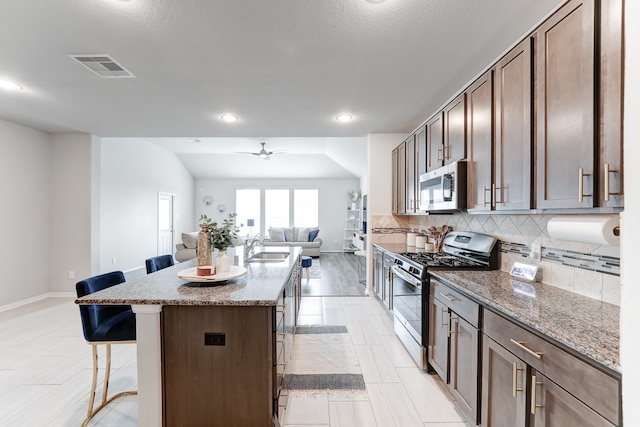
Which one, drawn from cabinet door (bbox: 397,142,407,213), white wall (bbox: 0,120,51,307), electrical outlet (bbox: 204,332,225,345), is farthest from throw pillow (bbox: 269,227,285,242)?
electrical outlet (bbox: 204,332,225,345)

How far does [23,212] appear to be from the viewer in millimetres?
4301

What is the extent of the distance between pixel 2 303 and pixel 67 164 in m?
2.11

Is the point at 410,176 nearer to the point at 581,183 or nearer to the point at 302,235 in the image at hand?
the point at 581,183

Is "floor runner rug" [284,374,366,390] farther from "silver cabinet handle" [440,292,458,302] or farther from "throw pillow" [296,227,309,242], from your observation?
"throw pillow" [296,227,309,242]

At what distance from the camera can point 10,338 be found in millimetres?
3184

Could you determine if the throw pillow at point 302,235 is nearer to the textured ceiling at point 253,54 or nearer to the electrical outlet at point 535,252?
the textured ceiling at point 253,54

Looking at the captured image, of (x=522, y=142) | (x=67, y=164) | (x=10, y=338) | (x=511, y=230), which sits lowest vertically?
(x=10, y=338)

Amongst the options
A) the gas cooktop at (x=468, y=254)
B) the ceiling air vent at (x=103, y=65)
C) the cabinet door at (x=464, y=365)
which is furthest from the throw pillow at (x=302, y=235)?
the cabinet door at (x=464, y=365)

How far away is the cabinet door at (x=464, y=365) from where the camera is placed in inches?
66.5

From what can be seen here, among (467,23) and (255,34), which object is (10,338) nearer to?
(255,34)

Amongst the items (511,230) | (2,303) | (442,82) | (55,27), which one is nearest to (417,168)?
(442,82)

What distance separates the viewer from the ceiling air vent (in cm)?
240

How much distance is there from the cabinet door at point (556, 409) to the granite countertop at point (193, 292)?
3.99 feet

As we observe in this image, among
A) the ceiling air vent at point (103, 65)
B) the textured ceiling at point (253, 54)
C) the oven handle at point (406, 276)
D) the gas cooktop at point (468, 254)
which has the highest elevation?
the textured ceiling at point (253, 54)
